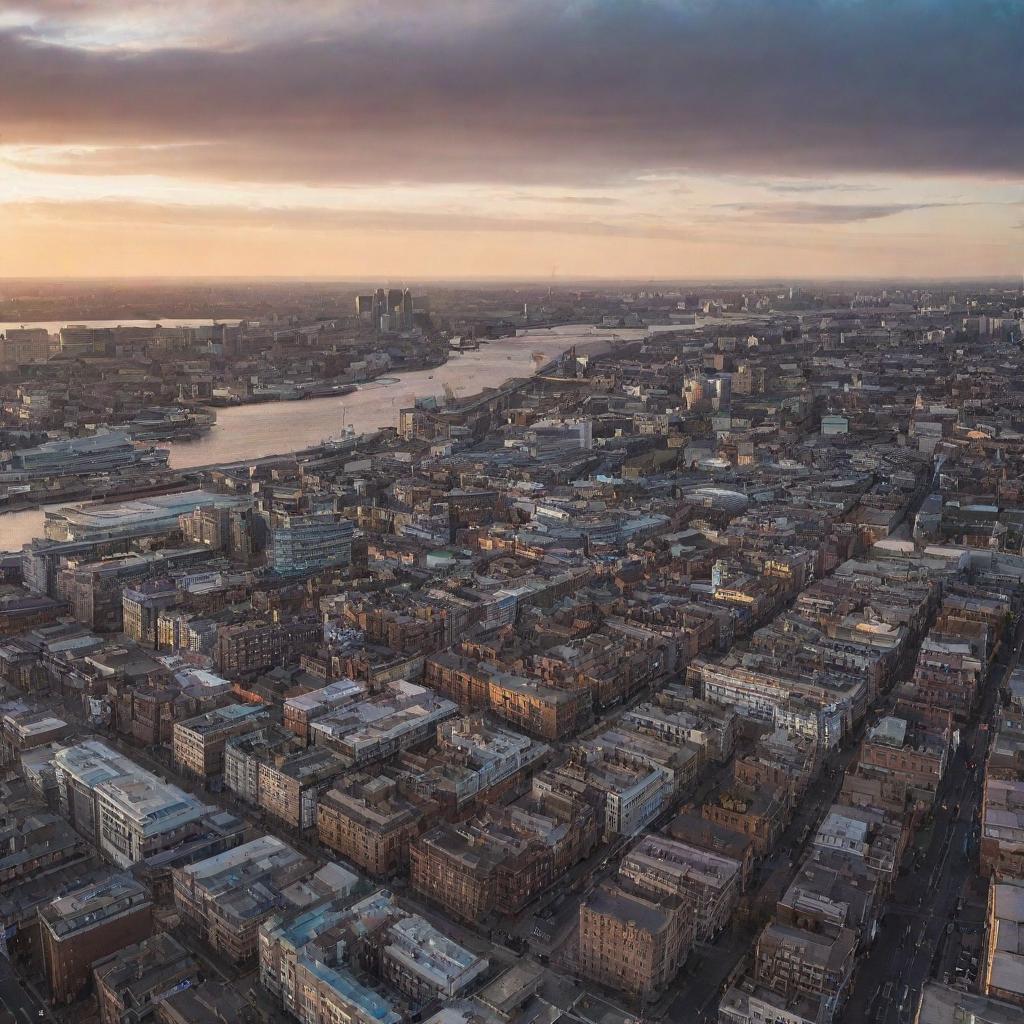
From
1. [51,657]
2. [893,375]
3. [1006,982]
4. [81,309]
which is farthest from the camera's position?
[81,309]

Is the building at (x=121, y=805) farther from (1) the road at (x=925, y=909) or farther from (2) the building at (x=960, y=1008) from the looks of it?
(2) the building at (x=960, y=1008)

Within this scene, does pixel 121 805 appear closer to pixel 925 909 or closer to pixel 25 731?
pixel 25 731

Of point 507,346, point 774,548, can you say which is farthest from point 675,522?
point 507,346

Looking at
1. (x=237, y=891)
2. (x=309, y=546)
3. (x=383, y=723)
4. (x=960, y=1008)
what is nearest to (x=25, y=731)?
(x=383, y=723)


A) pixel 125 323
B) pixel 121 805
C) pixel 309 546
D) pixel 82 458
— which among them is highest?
pixel 125 323

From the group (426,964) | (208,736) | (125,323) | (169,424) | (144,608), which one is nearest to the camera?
(426,964)

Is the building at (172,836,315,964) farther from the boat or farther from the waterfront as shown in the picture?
the waterfront

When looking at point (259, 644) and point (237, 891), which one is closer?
point (237, 891)

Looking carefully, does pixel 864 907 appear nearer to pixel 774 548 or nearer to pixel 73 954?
pixel 73 954

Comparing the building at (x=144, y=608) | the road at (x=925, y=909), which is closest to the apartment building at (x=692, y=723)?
the road at (x=925, y=909)
